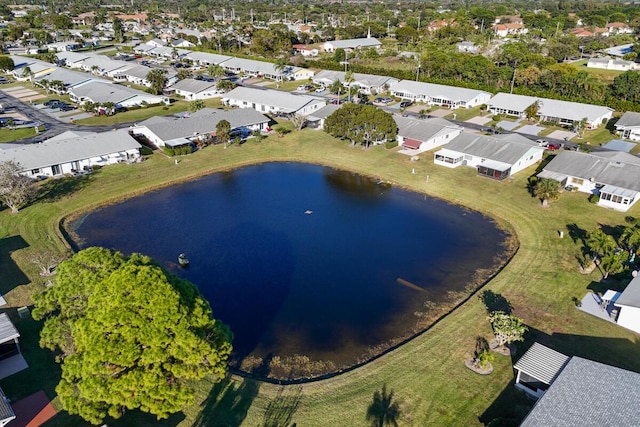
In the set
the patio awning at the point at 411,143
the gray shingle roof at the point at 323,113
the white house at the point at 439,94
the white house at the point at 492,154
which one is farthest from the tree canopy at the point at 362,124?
the white house at the point at 439,94

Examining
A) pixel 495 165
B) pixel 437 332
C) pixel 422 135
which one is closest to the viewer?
pixel 437 332

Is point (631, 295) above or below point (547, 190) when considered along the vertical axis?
below

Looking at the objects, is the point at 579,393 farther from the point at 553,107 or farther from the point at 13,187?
the point at 553,107

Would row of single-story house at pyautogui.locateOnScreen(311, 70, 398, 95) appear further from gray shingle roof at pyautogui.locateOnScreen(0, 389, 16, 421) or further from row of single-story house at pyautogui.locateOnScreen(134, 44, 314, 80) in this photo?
Result: gray shingle roof at pyautogui.locateOnScreen(0, 389, 16, 421)

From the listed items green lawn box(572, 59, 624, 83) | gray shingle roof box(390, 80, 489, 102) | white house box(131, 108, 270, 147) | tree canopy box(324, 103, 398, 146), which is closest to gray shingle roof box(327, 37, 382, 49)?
gray shingle roof box(390, 80, 489, 102)

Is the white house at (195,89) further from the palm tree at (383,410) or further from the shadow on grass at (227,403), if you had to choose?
the palm tree at (383,410)

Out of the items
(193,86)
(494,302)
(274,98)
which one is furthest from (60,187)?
(193,86)
